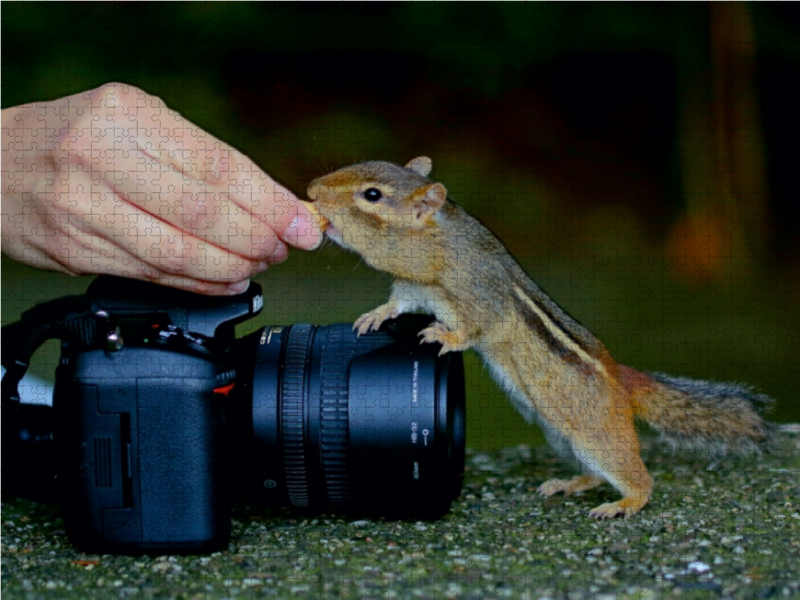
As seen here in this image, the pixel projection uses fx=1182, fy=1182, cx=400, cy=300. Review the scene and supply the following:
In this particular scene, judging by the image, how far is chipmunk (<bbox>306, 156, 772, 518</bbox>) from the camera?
327cm

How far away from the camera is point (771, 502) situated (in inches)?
127

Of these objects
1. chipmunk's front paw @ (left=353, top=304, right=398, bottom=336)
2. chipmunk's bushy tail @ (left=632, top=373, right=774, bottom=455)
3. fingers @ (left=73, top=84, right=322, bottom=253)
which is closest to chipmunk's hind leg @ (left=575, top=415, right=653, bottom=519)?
chipmunk's bushy tail @ (left=632, top=373, right=774, bottom=455)

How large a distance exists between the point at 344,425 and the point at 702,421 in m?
1.10

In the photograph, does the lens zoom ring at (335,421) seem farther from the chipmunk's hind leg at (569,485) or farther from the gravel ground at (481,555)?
the chipmunk's hind leg at (569,485)

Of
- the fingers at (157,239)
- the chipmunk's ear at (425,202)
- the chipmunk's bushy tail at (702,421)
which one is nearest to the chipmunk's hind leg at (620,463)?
the chipmunk's bushy tail at (702,421)

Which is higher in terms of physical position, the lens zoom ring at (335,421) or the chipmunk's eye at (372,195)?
the chipmunk's eye at (372,195)

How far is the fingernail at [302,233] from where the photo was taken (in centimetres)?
286

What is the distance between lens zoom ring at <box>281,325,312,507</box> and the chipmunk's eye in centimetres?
55

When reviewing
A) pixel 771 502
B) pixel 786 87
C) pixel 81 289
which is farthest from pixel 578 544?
pixel 786 87

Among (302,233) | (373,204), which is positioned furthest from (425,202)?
(302,233)

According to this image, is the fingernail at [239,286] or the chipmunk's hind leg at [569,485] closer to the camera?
the fingernail at [239,286]

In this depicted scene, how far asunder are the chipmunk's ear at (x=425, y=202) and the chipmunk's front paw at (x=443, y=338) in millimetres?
320

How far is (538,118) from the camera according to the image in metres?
7.36

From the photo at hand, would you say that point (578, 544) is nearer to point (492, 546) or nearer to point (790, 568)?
point (492, 546)
